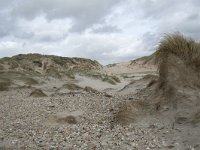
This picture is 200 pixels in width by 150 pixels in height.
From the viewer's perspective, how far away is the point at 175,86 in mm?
9781

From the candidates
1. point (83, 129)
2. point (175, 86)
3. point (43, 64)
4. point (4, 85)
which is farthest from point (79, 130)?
point (43, 64)

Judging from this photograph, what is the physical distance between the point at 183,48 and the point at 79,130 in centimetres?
343

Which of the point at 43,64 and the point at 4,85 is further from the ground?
the point at 43,64

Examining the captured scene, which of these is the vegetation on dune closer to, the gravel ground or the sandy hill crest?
the gravel ground

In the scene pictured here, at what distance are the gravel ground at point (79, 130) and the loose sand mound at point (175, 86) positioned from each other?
19.0 inches

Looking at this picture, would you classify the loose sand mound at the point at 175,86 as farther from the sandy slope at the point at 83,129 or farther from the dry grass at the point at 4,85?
the dry grass at the point at 4,85

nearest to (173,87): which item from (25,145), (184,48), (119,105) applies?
(184,48)

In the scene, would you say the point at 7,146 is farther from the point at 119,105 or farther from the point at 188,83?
the point at 188,83

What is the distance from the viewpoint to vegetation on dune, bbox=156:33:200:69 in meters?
10.3

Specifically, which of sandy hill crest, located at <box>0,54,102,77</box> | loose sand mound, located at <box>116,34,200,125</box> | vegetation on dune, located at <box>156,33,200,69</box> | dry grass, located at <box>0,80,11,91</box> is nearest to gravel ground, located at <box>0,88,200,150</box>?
loose sand mound, located at <box>116,34,200,125</box>

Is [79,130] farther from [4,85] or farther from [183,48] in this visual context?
[4,85]

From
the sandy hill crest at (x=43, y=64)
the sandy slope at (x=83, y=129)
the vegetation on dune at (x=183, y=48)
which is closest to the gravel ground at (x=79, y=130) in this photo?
the sandy slope at (x=83, y=129)

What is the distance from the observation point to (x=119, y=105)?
→ 11125mm

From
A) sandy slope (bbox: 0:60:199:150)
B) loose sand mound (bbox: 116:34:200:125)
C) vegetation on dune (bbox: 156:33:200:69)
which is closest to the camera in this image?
sandy slope (bbox: 0:60:199:150)
